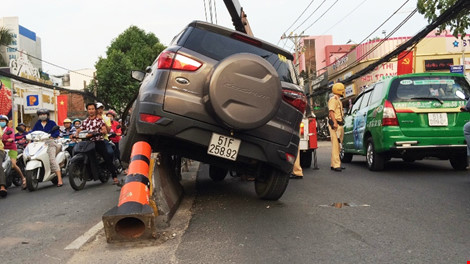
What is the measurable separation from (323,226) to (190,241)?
1.28 metres

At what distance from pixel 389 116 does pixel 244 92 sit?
14.3ft

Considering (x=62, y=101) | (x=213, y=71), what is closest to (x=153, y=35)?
(x=62, y=101)

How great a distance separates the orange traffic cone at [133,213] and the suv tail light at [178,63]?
Answer: 98 cm

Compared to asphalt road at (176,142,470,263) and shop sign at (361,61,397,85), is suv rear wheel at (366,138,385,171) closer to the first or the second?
asphalt road at (176,142,470,263)

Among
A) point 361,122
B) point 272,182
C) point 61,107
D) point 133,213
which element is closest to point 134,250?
point 133,213

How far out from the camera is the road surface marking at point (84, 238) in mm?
3555

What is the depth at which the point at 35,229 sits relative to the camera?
175 inches

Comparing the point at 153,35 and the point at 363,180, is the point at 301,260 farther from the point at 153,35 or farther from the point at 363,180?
the point at 153,35

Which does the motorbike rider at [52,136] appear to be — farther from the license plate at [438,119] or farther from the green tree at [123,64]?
the green tree at [123,64]

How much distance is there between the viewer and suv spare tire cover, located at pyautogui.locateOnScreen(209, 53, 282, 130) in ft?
12.7

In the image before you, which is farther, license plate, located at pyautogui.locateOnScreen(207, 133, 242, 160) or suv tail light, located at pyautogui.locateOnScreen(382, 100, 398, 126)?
suv tail light, located at pyautogui.locateOnScreen(382, 100, 398, 126)

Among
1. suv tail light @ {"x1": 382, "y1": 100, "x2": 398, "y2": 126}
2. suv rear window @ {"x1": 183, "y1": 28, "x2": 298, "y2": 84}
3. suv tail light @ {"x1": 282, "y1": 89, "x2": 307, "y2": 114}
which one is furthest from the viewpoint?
suv tail light @ {"x1": 382, "y1": 100, "x2": 398, "y2": 126}

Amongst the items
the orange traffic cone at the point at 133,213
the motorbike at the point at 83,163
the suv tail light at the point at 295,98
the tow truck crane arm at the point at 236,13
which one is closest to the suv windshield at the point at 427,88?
the suv tail light at the point at 295,98

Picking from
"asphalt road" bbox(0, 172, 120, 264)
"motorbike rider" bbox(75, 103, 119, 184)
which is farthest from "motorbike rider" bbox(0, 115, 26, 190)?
"motorbike rider" bbox(75, 103, 119, 184)
